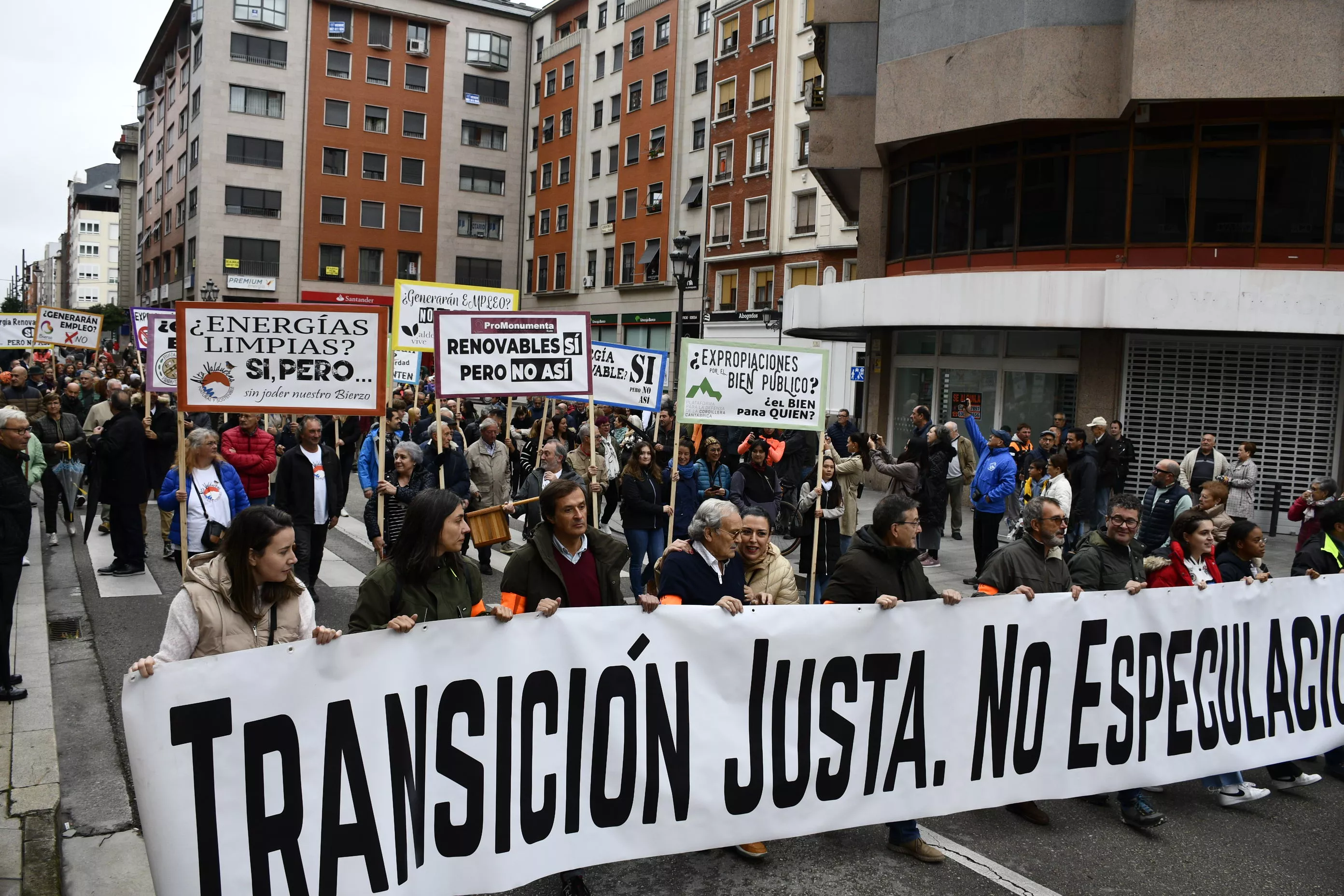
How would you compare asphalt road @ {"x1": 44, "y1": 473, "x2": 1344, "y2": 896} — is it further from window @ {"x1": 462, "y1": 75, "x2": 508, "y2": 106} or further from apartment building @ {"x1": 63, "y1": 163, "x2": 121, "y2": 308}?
apartment building @ {"x1": 63, "y1": 163, "x2": 121, "y2": 308}

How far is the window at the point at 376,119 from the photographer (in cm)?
6047

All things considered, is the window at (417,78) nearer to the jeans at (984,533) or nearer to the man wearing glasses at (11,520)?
the jeans at (984,533)

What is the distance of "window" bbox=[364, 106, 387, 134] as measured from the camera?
60.5 metres

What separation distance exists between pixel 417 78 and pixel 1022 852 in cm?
6253

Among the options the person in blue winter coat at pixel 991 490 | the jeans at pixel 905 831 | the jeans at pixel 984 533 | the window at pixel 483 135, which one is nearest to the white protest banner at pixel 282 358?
the jeans at pixel 905 831

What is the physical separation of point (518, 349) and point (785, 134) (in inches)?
1346

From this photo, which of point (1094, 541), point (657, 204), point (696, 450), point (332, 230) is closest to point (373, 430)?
point (696, 450)

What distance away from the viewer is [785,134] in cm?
4172

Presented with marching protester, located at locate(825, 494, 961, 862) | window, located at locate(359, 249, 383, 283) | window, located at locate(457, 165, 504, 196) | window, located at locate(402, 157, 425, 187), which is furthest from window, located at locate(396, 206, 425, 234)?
marching protester, located at locate(825, 494, 961, 862)

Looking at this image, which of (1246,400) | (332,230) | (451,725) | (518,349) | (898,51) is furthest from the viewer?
(332,230)

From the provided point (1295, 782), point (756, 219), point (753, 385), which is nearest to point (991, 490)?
point (753, 385)

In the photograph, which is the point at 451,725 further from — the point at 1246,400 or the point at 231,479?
the point at 1246,400

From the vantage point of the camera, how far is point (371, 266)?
6094cm

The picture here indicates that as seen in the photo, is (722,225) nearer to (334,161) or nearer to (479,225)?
(479,225)
